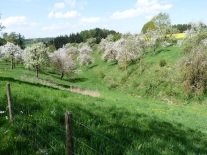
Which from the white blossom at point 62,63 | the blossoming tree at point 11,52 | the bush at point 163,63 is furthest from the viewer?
the blossoming tree at point 11,52

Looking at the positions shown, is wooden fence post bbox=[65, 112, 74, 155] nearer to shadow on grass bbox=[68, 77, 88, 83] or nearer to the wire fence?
the wire fence

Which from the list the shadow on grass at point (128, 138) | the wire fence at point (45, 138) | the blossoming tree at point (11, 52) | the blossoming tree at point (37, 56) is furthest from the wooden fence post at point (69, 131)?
the blossoming tree at point (11, 52)

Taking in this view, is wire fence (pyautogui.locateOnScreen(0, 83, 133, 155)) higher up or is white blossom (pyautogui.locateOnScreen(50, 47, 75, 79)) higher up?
wire fence (pyautogui.locateOnScreen(0, 83, 133, 155))

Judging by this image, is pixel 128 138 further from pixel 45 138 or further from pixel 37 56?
pixel 37 56

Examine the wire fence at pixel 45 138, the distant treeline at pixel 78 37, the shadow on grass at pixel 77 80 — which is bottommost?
the shadow on grass at pixel 77 80

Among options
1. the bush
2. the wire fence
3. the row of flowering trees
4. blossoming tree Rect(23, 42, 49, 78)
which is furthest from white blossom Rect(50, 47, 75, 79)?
the wire fence

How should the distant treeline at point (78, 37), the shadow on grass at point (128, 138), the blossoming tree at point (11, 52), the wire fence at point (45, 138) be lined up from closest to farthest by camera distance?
the wire fence at point (45, 138), the shadow on grass at point (128, 138), the blossoming tree at point (11, 52), the distant treeline at point (78, 37)

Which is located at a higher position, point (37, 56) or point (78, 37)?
point (78, 37)

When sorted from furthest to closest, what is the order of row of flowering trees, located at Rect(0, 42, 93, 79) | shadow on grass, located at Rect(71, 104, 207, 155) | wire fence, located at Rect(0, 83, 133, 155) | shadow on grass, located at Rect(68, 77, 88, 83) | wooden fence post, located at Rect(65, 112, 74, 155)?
shadow on grass, located at Rect(68, 77, 88, 83)
row of flowering trees, located at Rect(0, 42, 93, 79)
shadow on grass, located at Rect(71, 104, 207, 155)
wire fence, located at Rect(0, 83, 133, 155)
wooden fence post, located at Rect(65, 112, 74, 155)

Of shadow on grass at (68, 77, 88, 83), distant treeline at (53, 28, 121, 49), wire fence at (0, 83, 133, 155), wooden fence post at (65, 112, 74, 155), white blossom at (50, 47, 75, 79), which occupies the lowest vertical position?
shadow on grass at (68, 77, 88, 83)

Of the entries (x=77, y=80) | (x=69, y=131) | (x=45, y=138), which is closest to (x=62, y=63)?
(x=77, y=80)

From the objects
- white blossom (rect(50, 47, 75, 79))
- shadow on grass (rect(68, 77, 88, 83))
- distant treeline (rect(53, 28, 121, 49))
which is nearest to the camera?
shadow on grass (rect(68, 77, 88, 83))

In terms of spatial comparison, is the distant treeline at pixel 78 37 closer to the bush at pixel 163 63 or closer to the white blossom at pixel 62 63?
the white blossom at pixel 62 63

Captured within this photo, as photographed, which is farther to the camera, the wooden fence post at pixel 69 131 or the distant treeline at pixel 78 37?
the distant treeline at pixel 78 37
